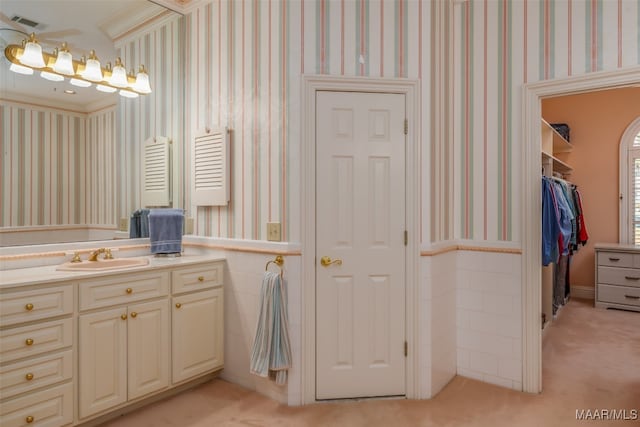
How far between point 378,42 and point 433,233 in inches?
51.5

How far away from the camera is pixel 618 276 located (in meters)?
4.63

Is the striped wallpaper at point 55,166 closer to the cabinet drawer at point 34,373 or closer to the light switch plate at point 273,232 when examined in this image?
the cabinet drawer at point 34,373

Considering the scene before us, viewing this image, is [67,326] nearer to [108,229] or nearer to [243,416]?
[108,229]

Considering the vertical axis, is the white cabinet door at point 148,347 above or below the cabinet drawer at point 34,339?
below

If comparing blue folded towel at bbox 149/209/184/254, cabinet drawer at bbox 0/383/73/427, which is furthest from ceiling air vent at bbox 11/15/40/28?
cabinet drawer at bbox 0/383/73/427

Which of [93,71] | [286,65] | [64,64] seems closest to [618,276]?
[286,65]

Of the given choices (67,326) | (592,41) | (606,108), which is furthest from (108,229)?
(606,108)

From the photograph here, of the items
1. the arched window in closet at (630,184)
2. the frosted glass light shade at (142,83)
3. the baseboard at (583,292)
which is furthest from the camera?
the baseboard at (583,292)

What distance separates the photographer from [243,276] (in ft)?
9.05

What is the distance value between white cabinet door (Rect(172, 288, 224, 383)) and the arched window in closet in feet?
16.2

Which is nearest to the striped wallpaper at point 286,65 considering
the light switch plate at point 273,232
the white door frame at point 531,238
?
the light switch plate at point 273,232

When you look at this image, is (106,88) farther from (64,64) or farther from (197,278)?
(197,278)

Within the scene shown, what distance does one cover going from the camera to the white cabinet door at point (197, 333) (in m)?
2.57

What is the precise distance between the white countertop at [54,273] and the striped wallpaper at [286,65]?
18.1 inches
